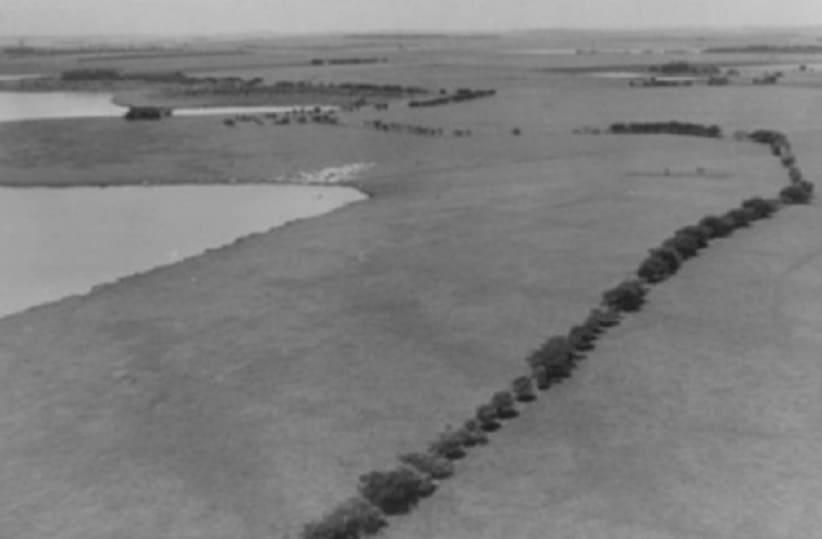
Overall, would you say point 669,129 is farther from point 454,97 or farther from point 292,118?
point 454,97

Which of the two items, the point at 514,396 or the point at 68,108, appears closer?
the point at 514,396

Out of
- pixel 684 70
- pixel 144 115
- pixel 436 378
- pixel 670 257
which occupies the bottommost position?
pixel 144 115

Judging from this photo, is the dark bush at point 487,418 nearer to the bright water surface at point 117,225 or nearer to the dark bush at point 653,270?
the dark bush at point 653,270

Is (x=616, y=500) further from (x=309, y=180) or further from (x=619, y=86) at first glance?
(x=619, y=86)

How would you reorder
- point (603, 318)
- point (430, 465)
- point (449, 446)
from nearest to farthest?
point (430, 465) < point (449, 446) < point (603, 318)

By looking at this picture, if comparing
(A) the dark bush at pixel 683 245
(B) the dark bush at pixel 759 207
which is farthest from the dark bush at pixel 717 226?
(B) the dark bush at pixel 759 207

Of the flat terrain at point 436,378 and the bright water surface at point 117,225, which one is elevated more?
the flat terrain at point 436,378

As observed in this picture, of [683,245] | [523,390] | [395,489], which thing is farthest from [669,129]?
[395,489]
